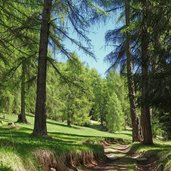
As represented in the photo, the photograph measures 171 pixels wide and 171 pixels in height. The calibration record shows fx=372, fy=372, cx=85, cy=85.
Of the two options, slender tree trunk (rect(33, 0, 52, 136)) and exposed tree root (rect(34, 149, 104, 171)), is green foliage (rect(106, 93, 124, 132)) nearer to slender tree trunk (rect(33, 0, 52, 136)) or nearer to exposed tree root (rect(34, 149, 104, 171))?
slender tree trunk (rect(33, 0, 52, 136))

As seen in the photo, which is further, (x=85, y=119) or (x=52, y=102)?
(x=85, y=119)

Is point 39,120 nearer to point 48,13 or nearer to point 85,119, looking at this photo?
point 48,13

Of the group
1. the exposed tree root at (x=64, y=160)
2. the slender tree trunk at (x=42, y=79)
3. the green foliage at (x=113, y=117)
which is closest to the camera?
the exposed tree root at (x=64, y=160)

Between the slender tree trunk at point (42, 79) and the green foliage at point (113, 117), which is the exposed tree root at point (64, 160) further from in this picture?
the green foliage at point (113, 117)

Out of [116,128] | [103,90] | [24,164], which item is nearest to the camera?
[24,164]

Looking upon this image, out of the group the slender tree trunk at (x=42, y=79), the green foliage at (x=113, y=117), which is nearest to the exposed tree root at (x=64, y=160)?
the slender tree trunk at (x=42, y=79)

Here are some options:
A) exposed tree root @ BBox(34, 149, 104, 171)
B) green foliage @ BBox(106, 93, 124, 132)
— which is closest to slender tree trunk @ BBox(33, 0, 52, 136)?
exposed tree root @ BBox(34, 149, 104, 171)

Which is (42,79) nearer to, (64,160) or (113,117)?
(64,160)

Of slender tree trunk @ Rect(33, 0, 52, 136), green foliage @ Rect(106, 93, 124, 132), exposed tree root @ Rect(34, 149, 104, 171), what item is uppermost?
green foliage @ Rect(106, 93, 124, 132)

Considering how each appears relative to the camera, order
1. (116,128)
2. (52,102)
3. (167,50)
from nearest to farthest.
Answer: (167,50) < (52,102) < (116,128)

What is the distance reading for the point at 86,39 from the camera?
1420 centimetres

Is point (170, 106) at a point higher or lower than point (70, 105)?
lower

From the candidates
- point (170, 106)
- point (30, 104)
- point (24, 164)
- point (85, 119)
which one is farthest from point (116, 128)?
point (24, 164)

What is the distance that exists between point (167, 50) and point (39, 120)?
5366mm
